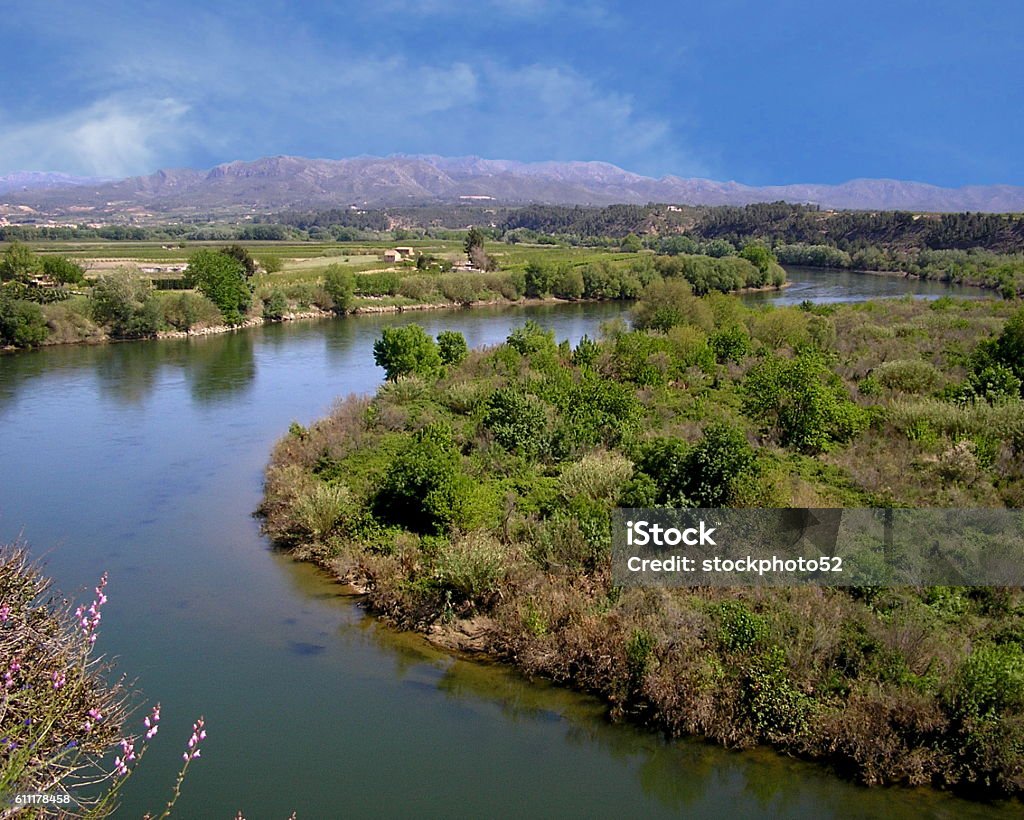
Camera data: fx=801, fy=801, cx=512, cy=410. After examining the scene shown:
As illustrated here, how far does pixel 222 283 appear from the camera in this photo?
51.1 m

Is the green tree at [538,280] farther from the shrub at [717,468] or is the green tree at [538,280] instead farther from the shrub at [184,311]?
the shrub at [717,468]

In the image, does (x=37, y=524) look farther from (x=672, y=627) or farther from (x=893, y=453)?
(x=893, y=453)

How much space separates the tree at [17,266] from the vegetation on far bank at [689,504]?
33633mm

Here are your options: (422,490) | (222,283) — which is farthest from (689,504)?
(222,283)

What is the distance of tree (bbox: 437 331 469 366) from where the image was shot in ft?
93.9

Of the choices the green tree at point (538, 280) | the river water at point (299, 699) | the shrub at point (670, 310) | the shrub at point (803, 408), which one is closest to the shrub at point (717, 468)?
the shrub at point (803, 408)

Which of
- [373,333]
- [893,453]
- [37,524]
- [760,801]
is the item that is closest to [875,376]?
[893,453]

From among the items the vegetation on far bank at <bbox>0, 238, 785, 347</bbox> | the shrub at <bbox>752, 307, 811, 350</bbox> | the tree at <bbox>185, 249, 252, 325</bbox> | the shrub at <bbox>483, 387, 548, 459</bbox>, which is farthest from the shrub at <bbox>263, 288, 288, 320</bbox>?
the shrub at <bbox>483, 387, 548, 459</bbox>

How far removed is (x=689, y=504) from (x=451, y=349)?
51.6 ft

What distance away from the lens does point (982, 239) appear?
87.6 m

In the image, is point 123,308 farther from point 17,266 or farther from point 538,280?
point 538,280

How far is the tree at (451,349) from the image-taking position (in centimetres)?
2862

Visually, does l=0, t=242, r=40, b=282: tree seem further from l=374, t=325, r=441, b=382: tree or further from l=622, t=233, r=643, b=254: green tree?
l=622, t=233, r=643, b=254: green tree

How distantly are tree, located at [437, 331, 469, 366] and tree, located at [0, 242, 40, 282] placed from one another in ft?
109
